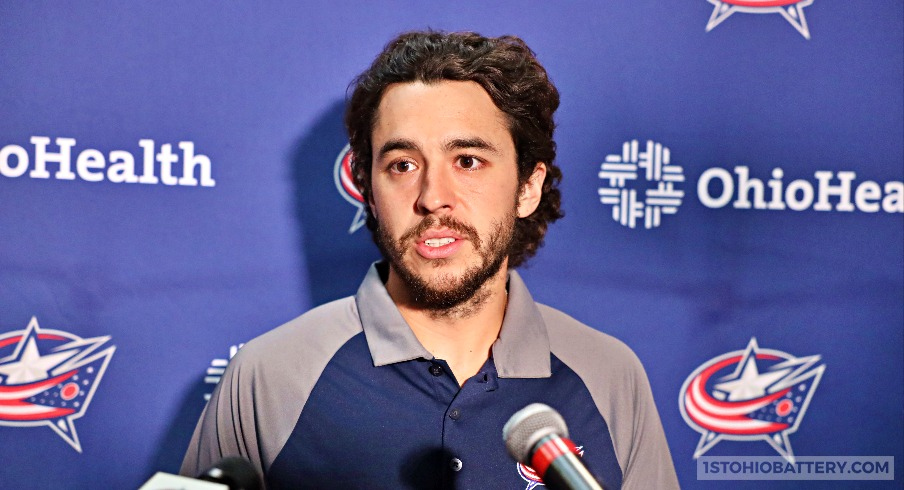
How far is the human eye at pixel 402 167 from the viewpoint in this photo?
1.91 metres

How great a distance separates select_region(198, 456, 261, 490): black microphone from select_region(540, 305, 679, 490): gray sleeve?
3.97 feet

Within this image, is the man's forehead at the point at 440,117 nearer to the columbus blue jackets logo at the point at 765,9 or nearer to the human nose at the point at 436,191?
the human nose at the point at 436,191

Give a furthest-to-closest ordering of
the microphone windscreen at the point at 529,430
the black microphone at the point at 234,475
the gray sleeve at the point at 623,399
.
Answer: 1. the gray sleeve at the point at 623,399
2. the microphone windscreen at the point at 529,430
3. the black microphone at the point at 234,475

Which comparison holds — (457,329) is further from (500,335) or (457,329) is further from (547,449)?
(547,449)

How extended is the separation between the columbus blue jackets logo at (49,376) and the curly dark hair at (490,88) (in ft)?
2.69

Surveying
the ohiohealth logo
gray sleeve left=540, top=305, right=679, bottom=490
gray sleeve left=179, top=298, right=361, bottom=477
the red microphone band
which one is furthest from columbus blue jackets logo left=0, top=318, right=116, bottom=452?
the red microphone band

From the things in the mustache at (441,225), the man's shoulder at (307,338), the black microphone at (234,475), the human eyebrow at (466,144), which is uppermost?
the human eyebrow at (466,144)

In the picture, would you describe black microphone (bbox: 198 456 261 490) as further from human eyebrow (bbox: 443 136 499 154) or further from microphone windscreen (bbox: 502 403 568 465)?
human eyebrow (bbox: 443 136 499 154)

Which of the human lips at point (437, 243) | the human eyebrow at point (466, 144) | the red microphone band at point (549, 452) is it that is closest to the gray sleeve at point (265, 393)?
the human lips at point (437, 243)

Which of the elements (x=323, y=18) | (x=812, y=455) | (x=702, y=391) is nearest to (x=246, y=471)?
(x=323, y=18)

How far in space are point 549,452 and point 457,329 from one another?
1.01m

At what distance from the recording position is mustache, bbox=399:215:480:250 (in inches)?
72.4

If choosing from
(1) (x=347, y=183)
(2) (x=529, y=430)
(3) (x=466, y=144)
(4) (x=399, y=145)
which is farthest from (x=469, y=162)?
(2) (x=529, y=430)

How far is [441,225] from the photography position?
184 centimetres
